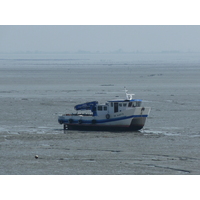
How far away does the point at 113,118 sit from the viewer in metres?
47.0

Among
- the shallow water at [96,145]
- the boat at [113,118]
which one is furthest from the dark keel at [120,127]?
the shallow water at [96,145]

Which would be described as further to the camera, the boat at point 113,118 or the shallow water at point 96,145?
the boat at point 113,118

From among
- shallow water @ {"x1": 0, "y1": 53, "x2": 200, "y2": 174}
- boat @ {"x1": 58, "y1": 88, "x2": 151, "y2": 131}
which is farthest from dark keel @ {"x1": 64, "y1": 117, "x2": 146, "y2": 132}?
shallow water @ {"x1": 0, "y1": 53, "x2": 200, "y2": 174}

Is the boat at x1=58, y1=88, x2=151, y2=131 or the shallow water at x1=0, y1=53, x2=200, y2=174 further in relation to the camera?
the boat at x1=58, y1=88, x2=151, y2=131

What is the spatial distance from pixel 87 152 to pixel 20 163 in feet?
17.1

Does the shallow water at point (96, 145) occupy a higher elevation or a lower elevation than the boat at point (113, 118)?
lower

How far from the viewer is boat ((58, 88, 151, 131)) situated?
46562 millimetres

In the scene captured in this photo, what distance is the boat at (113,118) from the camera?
A: 4656cm

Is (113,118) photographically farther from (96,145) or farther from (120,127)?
(96,145)

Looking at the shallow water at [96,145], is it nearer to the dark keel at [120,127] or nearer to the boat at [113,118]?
the dark keel at [120,127]

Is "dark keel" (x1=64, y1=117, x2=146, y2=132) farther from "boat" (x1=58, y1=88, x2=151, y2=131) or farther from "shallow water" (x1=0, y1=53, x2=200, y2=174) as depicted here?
"shallow water" (x1=0, y1=53, x2=200, y2=174)

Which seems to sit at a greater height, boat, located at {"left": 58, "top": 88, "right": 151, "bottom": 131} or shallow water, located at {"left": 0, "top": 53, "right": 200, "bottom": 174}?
boat, located at {"left": 58, "top": 88, "right": 151, "bottom": 131}

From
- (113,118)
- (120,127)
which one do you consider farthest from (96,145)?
(113,118)

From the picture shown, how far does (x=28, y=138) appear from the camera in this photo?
136 ft
